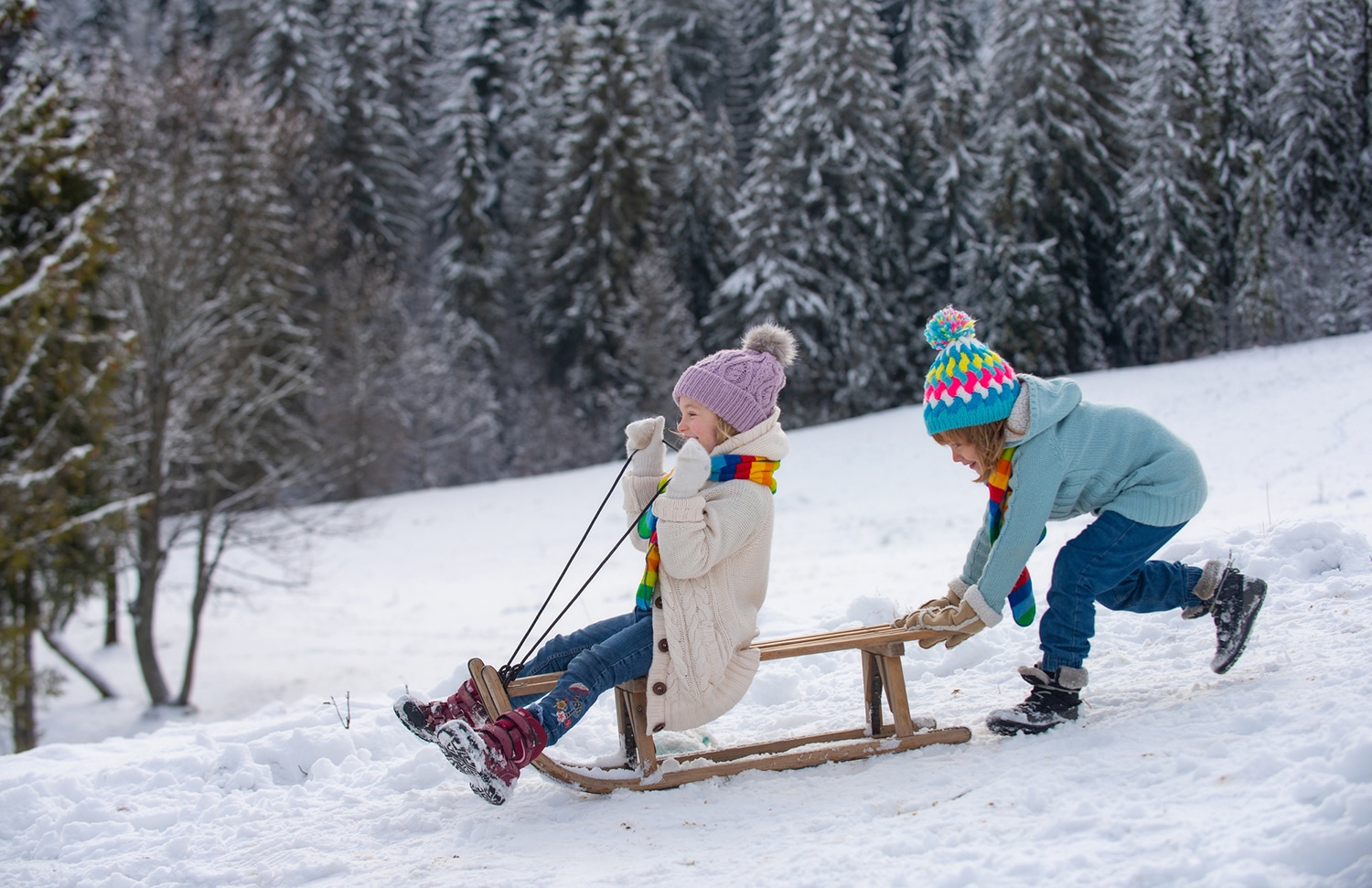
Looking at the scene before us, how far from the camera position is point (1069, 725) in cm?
324

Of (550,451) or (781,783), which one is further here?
(550,451)

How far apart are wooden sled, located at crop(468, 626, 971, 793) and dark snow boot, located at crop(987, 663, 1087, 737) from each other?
0.49 feet

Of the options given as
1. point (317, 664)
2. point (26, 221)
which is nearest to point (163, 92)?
point (26, 221)

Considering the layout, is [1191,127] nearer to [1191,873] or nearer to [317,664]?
[317,664]

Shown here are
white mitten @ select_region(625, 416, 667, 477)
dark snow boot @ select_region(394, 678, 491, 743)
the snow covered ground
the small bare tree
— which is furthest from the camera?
the small bare tree

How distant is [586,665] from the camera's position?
3.26m

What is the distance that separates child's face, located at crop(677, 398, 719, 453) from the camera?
3.46 meters

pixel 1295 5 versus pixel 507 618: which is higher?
pixel 1295 5

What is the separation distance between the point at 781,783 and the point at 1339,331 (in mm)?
16543

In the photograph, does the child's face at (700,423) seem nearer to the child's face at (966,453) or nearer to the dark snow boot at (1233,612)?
the child's face at (966,453)

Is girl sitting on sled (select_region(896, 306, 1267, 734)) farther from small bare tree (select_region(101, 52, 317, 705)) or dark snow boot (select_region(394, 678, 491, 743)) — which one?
small bare tree (select_region(101, 52, 317, 705))

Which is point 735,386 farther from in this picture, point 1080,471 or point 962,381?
point 1080,471

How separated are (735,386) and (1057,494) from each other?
3.89 feet

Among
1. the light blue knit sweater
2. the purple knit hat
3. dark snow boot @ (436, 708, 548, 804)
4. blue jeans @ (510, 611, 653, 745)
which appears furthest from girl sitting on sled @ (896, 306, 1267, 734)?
dark snow boot @ (436, 708, 548, 804)
